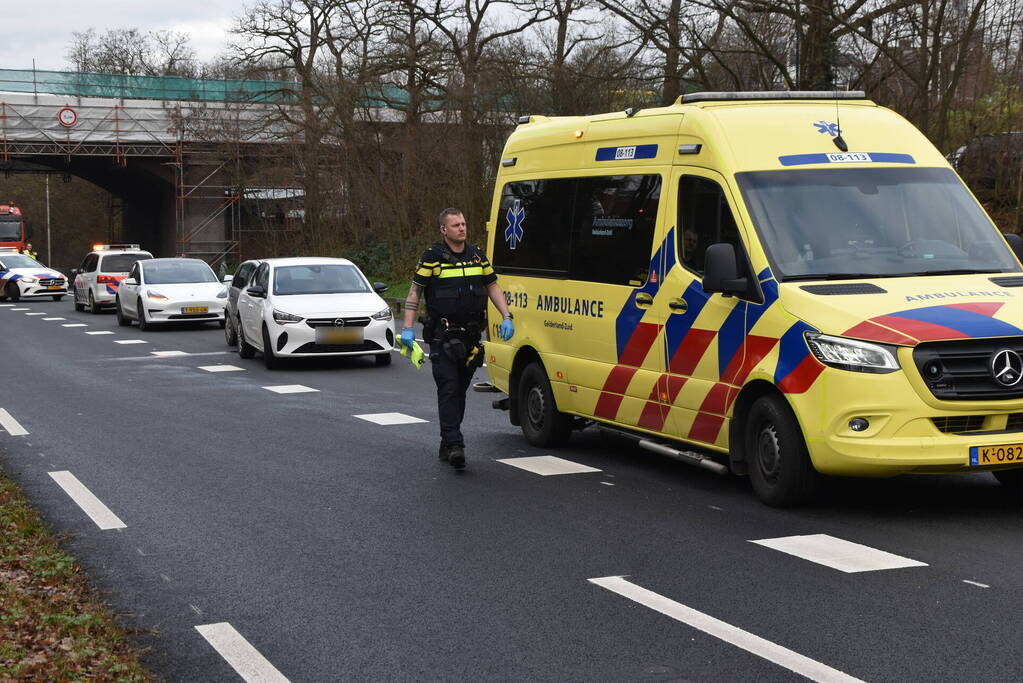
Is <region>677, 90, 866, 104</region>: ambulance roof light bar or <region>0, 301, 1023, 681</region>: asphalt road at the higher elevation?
<region>677, 90, 866, 104</region>: ambulance roof light bar

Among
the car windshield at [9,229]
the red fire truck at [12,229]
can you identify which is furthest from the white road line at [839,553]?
the car windshield at [9,229]

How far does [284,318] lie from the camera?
19.0m

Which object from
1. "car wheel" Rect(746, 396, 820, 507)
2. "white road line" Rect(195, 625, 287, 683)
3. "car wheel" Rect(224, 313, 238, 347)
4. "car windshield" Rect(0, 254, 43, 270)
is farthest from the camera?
"car windshield" Rect(0, 254, 43, 270)

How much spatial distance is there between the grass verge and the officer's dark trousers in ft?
10.9

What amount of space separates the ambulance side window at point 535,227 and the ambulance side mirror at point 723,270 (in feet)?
8.10

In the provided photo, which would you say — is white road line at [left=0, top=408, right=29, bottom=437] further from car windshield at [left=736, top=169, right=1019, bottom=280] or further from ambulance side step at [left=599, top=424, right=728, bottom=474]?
car windshield at [left=736, top=169, right=1019, bottom=280]

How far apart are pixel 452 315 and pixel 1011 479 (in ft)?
13.1

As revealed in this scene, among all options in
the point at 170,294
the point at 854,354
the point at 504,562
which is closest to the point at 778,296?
the point at 854,354

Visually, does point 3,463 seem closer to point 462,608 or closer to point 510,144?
point 510,144

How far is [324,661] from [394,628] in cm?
51

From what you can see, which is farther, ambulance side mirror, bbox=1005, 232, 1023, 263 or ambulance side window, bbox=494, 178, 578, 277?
ambulance side window, bbox=494, 178, 578, 277

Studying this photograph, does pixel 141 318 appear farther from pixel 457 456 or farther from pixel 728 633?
pixel 728 633

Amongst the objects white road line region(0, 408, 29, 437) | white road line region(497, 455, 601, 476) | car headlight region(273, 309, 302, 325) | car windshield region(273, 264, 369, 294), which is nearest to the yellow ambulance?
white road line region(497, 455, 601, 476)

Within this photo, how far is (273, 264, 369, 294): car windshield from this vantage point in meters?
20.1
